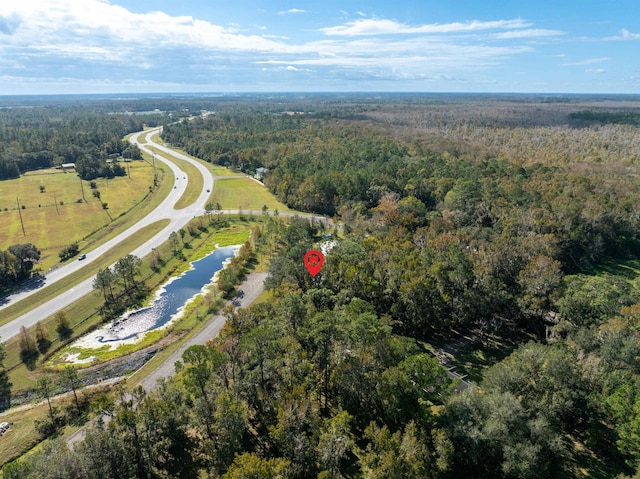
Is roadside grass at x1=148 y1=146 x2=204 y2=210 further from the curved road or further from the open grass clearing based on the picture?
the open grass clearing

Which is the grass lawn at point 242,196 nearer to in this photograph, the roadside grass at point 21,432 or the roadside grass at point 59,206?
the roadside grass at point 59,206

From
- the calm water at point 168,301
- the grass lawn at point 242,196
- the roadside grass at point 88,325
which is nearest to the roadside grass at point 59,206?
the grass lawn at point 242,196

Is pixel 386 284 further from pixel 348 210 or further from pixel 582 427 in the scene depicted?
pixel 348 210

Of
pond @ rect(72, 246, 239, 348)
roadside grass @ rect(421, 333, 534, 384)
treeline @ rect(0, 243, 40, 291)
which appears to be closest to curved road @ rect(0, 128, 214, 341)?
treeline @ rect(0, 243, 40, 291)

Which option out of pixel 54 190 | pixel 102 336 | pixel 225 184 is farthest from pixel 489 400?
pixel 54 190

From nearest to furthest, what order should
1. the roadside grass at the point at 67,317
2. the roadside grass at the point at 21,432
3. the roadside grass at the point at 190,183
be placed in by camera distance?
the roadside grass at the point at 21,432, the roadside grass at the point at 67,317, the roadside grass at the point at 190,183

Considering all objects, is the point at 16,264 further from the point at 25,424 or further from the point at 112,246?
the point at 25,424
